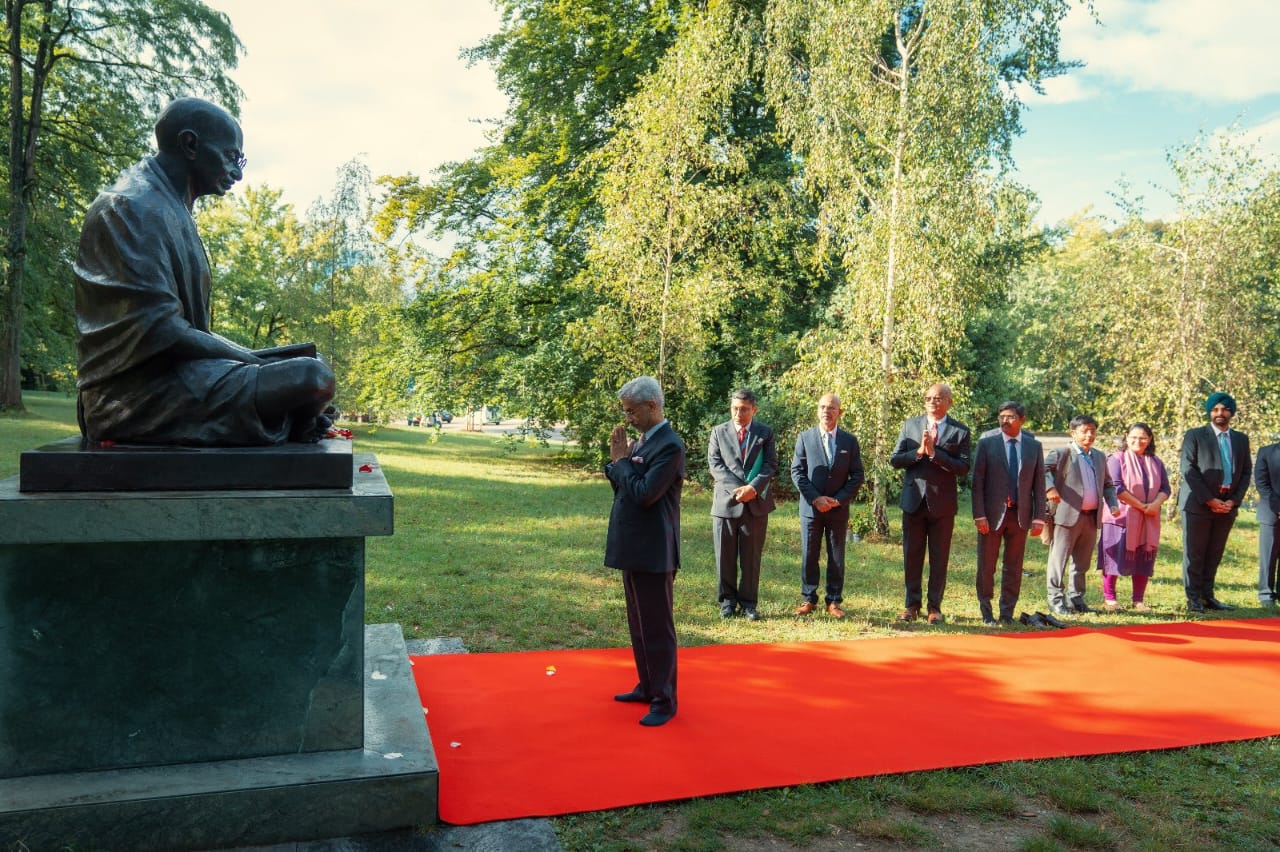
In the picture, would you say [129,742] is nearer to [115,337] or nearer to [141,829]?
[141,829]

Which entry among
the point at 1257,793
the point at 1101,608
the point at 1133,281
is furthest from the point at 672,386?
the point at 1257,793

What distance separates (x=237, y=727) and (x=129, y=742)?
0.40 m

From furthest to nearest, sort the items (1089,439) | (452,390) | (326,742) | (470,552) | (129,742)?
(452,390) < (470,552) < (1089,439) < (326,742) < (129,742)

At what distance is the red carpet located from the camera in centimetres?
420

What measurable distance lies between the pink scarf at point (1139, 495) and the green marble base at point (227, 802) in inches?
312

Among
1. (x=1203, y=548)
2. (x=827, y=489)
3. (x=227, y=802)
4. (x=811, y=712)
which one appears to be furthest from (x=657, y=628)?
(x=1203, y=548)

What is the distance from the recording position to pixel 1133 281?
1627 cm

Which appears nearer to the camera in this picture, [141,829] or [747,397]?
[141,829]

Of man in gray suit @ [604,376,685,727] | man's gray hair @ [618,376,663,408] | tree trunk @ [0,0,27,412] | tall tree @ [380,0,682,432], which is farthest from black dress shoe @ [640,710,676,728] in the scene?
tree trunk @ [0,0,27,412]

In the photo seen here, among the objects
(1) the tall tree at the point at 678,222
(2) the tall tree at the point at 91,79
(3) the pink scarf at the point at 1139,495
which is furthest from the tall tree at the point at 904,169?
(2) the tall tree at the point at 91,79

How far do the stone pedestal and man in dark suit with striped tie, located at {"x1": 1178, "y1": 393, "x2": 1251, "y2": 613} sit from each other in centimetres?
865

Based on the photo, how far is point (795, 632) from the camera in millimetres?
Answer: 7316

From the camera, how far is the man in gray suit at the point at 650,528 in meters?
4.86

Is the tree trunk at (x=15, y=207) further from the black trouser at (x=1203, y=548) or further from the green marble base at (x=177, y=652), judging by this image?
the black trouser at (x=1203, y=548)
